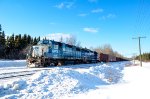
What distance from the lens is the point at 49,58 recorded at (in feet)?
98.5

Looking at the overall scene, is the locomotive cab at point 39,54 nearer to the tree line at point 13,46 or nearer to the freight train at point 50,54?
the freight train at point 50,54

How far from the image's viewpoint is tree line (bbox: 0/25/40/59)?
239ft

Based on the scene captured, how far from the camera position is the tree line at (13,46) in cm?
7288

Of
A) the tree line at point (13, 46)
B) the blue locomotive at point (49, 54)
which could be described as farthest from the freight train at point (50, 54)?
the tree line at point (13, 46)

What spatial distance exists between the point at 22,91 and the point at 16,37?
73.2m

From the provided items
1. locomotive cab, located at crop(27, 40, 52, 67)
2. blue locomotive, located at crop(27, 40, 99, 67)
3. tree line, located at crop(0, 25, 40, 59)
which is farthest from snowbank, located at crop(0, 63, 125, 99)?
tree line, located at crop(0, 25, 40, 59)

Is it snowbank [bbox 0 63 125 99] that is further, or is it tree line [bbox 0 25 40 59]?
tree line [bbox 0 25 40 59]

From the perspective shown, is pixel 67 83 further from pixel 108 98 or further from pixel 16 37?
pixel 16 37

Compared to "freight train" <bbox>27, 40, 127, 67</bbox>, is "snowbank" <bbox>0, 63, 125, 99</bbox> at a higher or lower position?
lower

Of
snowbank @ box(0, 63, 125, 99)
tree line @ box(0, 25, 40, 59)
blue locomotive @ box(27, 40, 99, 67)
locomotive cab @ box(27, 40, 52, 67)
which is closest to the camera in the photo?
snowbank @ box(0, 63, 125, 99)

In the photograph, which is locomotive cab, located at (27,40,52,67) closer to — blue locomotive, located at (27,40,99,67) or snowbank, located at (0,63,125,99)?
blue locomotive, located at (27,40,99,67)

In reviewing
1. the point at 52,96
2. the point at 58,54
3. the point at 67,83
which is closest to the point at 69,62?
the point at 58,54

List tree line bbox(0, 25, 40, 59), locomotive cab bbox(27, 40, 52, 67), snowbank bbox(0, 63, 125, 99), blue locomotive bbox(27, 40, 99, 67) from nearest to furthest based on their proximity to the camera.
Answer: snowbank bbox(0, 63, 125, 99)
locomotive cab bbox(27, 40, 52, 67)
blue locomotive bbox(27, 40, 99, 67)
tree line bbox(0, 25, 40, 59)

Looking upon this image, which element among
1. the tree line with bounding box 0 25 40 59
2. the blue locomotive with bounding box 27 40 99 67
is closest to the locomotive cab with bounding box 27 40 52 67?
the blue locomotive with bounding box 27 40 99 67
